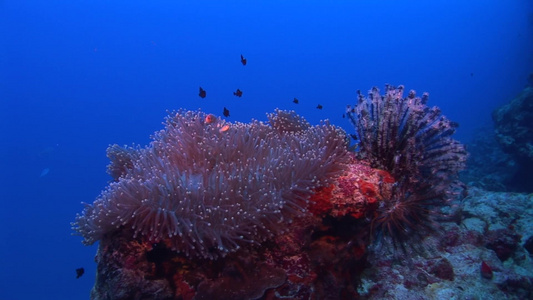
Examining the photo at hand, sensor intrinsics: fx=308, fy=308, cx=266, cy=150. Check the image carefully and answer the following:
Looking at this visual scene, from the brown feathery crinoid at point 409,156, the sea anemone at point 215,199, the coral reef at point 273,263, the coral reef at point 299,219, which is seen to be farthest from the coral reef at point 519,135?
the sea anemone at point 215,199

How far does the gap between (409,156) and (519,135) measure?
14268mm

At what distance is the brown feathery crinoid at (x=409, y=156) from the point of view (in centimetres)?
353


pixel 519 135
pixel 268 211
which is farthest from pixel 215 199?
pixel 519 135

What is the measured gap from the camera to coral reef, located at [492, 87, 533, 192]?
517 inches

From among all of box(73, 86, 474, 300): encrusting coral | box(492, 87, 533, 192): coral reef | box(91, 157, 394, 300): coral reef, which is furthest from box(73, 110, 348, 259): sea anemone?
box(492, 87, 533, 192): coral reef

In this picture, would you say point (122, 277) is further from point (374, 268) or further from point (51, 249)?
point (51, 249)

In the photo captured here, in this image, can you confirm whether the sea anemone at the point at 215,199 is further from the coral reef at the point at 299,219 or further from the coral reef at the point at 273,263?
the coral reef at the point at 273,263

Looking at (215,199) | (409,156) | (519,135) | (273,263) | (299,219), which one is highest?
(519,135)

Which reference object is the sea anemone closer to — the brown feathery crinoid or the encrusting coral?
the encrusting coral

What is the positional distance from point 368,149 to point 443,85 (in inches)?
5839

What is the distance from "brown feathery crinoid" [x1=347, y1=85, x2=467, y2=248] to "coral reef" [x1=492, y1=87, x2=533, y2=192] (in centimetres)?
1212

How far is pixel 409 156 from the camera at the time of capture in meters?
3.76

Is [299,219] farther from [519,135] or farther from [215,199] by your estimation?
[519,135]

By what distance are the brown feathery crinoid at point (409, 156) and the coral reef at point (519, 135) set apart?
1212 cm
